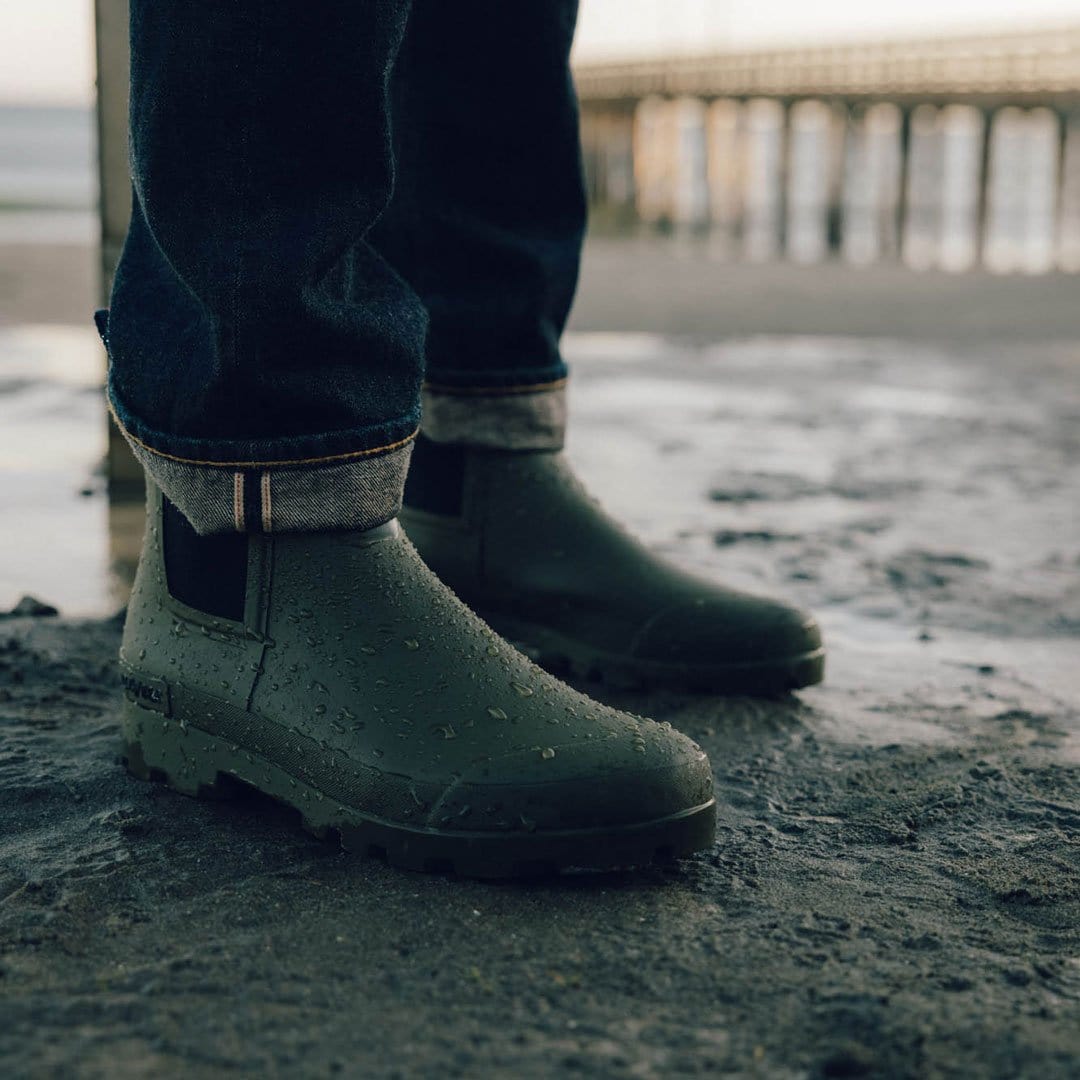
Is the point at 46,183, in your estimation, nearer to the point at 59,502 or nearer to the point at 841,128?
the point at 841,128

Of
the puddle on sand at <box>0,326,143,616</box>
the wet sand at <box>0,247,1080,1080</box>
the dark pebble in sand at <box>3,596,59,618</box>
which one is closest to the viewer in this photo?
the wet sand at <box>0,247,1080,1080</box>

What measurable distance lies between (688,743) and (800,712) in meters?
0.41

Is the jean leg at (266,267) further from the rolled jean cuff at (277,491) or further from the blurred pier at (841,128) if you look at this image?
the blurred pier at (841,128)

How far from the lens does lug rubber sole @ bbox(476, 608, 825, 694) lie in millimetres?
1520

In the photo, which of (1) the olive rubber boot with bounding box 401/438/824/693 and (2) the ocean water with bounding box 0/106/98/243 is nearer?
(1) the olive rubber boot with bounding box 401/438/824/693

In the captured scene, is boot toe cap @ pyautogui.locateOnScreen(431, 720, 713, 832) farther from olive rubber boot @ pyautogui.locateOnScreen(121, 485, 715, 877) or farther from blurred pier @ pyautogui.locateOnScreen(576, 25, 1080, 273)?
blurred pier @ pyautogui.locateOnScreen(576, 25, 1080, 273)

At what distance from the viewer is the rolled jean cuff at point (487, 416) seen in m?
1.58

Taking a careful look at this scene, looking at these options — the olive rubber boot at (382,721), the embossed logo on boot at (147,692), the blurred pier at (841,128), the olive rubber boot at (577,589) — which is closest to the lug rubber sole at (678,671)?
the olive rubber boot at (577,589)

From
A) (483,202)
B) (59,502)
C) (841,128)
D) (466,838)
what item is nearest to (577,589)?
(483,202)

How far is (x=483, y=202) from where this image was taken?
1.57 m

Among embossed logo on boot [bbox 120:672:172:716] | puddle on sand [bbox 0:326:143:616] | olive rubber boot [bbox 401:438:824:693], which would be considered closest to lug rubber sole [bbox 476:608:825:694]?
olive rubber boot [bbox 401:438:824:693]

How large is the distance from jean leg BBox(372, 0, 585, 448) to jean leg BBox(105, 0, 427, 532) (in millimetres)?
390

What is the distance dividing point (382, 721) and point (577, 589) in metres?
0.49

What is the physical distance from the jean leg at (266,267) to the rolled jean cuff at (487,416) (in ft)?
1.29
